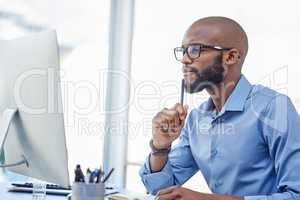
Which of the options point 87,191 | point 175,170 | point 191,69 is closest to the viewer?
point 87,191

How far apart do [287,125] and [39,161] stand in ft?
2.62

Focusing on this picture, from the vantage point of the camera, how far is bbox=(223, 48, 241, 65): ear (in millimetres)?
1586

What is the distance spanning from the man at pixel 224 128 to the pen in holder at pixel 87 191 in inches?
12.1

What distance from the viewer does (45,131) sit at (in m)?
1.14

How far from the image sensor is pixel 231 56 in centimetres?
159

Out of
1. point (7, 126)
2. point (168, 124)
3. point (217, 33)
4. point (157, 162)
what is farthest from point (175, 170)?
point (7, 126)

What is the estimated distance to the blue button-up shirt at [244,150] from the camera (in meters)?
1.36

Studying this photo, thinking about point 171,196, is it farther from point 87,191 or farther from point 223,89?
point 223,89

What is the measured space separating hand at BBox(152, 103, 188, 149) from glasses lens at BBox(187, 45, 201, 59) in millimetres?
196

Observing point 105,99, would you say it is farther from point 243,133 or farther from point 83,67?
point 243,133

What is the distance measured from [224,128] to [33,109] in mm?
741

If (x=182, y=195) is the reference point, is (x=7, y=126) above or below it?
above

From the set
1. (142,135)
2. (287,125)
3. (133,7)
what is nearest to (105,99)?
(142,135)

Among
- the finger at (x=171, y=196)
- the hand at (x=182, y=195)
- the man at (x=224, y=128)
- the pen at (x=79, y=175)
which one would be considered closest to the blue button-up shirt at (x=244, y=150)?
the man at (x=224, y=128)
